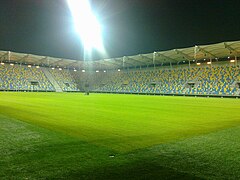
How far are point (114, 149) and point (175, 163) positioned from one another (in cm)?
163

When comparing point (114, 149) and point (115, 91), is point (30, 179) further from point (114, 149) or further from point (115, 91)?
point (115, 91)

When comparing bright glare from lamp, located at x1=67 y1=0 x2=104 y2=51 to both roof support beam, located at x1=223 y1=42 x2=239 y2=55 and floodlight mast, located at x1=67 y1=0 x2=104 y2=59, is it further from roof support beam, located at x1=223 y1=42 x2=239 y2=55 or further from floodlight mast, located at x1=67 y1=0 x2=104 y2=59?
roof support beam, located at x1=223 y1=42 x2=239 y2=55

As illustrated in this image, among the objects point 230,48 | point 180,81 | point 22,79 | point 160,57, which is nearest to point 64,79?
point 22,79

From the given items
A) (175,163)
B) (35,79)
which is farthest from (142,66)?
(175,163)

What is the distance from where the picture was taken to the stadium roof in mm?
40825

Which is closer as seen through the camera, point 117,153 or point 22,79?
point 117,153

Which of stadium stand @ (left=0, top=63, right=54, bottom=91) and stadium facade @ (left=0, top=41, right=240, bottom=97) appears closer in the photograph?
stadium facade @ (left=0, top=41, right=240, bottom=97)

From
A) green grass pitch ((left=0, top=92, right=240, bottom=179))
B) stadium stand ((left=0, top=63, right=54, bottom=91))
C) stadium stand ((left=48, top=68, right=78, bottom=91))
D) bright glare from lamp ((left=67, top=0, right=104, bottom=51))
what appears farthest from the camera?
stadium stand ((left=48, top=68, right=78, bottom=91))

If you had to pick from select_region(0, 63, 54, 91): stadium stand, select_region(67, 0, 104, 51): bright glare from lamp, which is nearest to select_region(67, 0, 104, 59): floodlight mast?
select_region(67, 0, 104, 51): bright glare from lamp

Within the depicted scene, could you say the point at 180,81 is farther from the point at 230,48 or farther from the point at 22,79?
the point at 22,79

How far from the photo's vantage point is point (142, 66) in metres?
63.0

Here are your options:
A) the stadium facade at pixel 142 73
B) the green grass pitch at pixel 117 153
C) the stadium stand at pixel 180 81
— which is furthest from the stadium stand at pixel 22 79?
the green grass pitch at pixel 117 153

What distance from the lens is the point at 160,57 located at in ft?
168

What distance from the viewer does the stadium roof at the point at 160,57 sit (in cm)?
4083
